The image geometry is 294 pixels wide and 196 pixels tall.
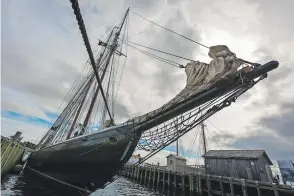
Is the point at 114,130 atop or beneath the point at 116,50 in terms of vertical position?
beneath

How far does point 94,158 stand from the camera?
9.55 meters

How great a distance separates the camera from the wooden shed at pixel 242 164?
19.2m

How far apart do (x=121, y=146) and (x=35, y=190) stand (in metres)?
5.90

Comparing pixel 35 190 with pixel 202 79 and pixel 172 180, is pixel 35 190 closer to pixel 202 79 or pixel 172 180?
pixel 202 79

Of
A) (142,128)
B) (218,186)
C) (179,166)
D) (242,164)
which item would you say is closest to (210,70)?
(142,128)

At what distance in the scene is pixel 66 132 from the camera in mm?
19547

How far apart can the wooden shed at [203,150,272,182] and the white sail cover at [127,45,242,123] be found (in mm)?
16086

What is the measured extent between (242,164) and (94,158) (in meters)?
17.5

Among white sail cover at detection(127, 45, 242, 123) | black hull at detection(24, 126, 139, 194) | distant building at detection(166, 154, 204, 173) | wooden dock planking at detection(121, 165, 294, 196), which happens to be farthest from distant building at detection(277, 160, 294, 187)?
black hull at detection(24, 126, 139, 194)

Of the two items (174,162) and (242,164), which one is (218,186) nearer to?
(242,164)

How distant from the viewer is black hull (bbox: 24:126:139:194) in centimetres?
946

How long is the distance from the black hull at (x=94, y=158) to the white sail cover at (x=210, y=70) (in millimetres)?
2794

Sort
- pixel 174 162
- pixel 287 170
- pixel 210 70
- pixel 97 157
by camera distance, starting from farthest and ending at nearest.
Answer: pixel 174 162 < pixel 287 170 < pixel 97 157 < pixel 210 70

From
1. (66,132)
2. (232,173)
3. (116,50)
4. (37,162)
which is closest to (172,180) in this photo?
(232,173)
